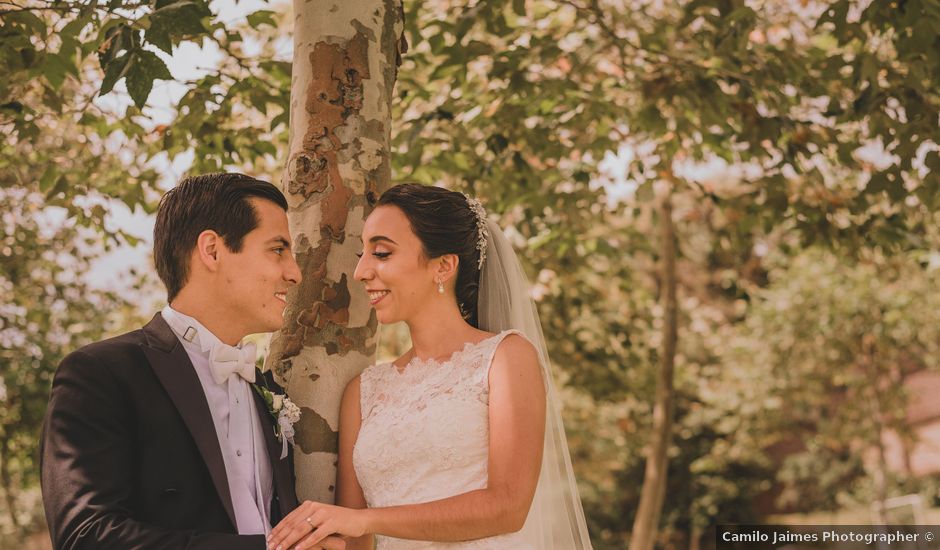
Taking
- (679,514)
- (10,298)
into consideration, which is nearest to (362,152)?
(10,298)

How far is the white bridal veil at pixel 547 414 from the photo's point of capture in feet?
12.1

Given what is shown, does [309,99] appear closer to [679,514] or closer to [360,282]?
[360,282]

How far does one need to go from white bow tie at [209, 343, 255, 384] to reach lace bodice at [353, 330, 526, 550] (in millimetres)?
665

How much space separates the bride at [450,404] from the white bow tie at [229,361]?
57cm

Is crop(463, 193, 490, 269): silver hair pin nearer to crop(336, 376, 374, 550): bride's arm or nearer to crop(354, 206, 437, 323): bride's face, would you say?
crop(354, 206, 437, 323): bride's face

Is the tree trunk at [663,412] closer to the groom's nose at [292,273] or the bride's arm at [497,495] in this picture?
the bride's arm at [497,495]

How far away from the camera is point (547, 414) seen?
3777 millimetres

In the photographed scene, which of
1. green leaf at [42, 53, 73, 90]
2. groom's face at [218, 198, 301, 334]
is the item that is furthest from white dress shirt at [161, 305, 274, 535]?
green leaf at [42, 53, 73, 90]

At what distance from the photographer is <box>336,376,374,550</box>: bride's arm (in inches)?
134

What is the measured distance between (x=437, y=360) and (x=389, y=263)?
0.47 metres

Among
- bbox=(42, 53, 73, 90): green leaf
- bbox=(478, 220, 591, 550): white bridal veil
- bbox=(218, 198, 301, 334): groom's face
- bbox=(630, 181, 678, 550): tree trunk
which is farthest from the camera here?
bbox=(630, 181, 678, 550): tree trunk

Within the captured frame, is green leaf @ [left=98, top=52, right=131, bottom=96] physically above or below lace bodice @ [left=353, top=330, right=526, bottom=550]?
above

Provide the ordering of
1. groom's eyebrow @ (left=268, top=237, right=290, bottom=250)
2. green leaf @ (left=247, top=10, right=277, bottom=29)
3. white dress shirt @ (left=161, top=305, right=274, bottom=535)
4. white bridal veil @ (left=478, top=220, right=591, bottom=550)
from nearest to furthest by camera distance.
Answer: white dress shirt @ (left=161, top=305, right=274, bottom=535), groom's eyebrow @ (left=268, top=237, right=290, bottom=250), white bridal veil @ (left=478, top=220, right=591, bottom=550), green leaf @ (left=247, top=10, right=277, bottom=29)

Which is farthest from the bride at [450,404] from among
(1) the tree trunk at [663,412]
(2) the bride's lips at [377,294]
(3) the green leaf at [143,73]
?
(1) the tree trunk at [663,412]
